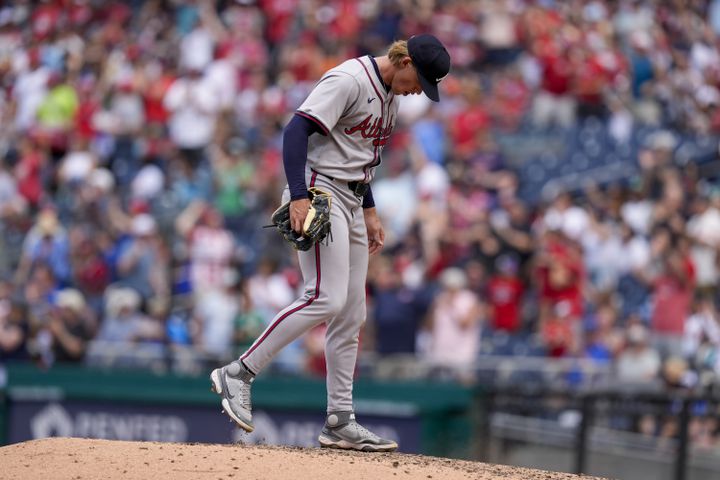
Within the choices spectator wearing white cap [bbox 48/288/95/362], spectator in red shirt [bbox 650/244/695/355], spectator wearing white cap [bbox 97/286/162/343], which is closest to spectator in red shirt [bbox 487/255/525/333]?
spectator in red shirt [bbox 650/244/695/355]

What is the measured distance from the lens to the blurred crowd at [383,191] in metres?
11.4

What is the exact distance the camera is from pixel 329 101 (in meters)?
5.77

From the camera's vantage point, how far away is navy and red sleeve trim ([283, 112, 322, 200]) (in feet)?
18.8

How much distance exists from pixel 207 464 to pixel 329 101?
1680 mm

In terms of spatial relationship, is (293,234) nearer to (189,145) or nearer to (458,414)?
(458,414)

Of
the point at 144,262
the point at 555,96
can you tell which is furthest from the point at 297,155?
the point at 555,96

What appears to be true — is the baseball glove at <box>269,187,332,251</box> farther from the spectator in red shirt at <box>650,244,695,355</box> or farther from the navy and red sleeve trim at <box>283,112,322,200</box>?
the spectator in red shirt at <box>650,244,695,355</box>

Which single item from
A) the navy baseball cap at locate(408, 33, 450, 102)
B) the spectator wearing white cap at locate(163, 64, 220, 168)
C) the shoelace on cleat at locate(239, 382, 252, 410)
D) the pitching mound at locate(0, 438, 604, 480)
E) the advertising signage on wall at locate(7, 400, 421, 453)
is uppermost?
the spectator wearing white cap at locate(163, 64, 220, 168)

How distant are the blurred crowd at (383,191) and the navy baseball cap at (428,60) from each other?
502cm

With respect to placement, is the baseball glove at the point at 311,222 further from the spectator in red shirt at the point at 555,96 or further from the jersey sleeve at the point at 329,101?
the spectator in red shirt at the point at 555,96

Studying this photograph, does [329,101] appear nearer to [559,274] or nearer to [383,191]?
[559,274]

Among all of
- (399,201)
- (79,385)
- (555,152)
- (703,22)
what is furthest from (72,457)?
(703,22)

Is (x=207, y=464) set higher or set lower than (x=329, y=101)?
lower

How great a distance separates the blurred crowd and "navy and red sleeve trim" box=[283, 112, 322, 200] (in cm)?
509
